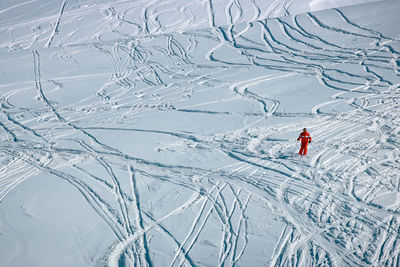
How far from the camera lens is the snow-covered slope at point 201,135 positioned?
249 inches

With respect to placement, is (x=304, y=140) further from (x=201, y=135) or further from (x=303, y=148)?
(x=201, y=135)

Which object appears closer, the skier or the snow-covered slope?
the snow-covered slope

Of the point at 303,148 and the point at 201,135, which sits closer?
the point at 303,148

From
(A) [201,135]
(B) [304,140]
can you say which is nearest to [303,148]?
(B) [304,140]

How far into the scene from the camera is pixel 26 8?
755 inches

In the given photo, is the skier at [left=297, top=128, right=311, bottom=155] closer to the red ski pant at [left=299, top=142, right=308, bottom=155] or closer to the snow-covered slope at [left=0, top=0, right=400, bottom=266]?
the red ski pant at [left=299, top=142, right=308, bottom=155]

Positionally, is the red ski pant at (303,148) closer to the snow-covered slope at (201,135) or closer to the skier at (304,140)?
the skier at (304,140)

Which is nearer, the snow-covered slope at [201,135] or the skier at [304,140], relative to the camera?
the snow-covered slope at [201,135]

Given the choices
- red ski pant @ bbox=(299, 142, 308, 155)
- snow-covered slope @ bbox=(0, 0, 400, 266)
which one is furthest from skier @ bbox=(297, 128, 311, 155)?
snow-covered slope @ bbox=(0, 0, 400, 266)

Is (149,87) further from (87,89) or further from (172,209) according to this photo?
(172,209)

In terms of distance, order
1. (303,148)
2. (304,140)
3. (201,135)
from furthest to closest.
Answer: (201,135)
(303,148)
(304,140)

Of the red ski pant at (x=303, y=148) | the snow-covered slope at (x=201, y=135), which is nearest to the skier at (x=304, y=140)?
the red ski pant at (x=303, y=148)

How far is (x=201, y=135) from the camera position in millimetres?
9812

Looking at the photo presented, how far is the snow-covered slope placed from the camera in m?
6.33
